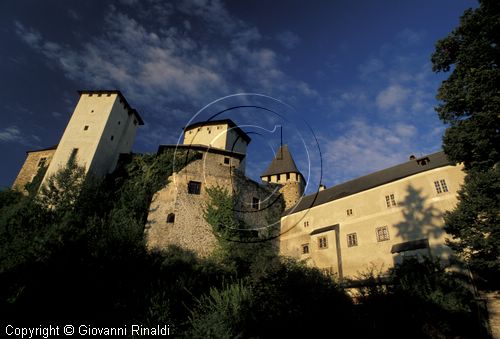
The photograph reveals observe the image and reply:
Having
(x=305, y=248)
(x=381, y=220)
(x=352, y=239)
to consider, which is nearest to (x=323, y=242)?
(x=305, y=248)

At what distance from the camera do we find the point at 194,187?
26250mm

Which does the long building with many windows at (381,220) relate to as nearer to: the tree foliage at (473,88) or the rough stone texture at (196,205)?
the tree foliage at (473,88)

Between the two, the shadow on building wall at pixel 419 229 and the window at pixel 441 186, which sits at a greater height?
the window at pixel 441 186

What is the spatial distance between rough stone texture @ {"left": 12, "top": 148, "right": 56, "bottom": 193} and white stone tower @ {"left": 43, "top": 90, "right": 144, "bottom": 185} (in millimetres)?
5599

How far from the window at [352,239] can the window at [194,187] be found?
13947 mm

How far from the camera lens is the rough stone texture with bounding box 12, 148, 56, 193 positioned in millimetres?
30567

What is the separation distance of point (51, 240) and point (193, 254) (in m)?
9.90

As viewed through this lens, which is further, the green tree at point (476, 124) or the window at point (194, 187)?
the window at point (194, 187)

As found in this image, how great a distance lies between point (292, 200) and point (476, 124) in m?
22.0

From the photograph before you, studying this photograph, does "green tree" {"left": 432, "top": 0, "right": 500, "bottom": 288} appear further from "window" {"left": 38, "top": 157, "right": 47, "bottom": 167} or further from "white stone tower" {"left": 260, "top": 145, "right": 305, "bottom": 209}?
"window" {"left": 38, "top": 157, "right": 47, "bottom": 167}

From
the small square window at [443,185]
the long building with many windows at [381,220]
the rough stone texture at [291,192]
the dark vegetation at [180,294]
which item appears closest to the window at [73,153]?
the dark vegetation at [180,294]

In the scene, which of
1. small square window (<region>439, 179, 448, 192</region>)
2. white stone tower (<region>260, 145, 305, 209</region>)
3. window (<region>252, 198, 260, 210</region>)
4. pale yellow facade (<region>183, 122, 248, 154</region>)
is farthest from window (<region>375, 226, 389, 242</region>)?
pale yellow facade (<region>183, 122, 248, 154</region>)

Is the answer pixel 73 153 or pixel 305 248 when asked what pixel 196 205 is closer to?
pixel 305 248

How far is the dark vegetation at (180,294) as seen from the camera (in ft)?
36.8
